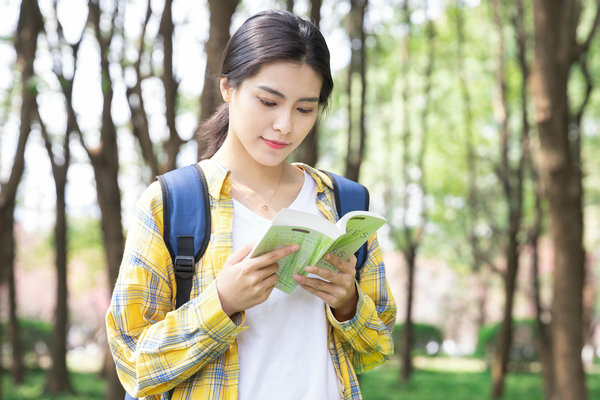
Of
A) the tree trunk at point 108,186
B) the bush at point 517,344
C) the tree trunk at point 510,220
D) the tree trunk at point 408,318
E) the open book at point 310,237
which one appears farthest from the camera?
the bush at point 517,344

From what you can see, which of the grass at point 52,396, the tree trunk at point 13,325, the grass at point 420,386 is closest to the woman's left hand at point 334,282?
the grass at point 420,386

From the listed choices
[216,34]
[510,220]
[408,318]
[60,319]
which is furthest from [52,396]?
[216,34]

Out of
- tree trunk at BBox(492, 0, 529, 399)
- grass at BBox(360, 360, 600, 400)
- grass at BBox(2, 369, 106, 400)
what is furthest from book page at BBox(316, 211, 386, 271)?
grass at BBox(2, 369, 106, 400)

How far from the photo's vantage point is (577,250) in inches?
268

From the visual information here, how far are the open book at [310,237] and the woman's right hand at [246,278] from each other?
23mm

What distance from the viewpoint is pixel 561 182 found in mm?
6594

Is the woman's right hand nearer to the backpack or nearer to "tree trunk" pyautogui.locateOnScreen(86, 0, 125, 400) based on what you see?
the backpack

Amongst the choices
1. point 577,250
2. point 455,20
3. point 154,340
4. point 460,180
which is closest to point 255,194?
point 154,340

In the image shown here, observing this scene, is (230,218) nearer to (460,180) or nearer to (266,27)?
(266,27)

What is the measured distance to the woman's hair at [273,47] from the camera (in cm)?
198

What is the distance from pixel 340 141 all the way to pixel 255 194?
1931 centimetres

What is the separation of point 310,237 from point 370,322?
1.47 feet

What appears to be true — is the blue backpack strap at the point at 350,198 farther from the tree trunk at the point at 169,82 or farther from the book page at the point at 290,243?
the tree trunk at the point at 169,82

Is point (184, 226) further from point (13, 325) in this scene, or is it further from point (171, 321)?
point (13, 325)
